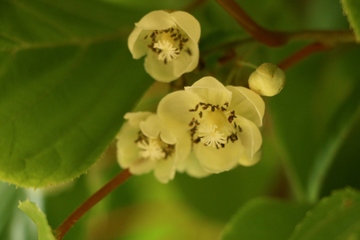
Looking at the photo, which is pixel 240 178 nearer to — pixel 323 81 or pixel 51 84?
pixel 323 81

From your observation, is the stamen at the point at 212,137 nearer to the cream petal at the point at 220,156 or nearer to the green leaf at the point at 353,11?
the cream petal at the point at 220,156

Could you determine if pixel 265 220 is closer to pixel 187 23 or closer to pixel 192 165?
pixel 192 165

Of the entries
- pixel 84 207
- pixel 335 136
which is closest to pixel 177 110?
pixel 84 207

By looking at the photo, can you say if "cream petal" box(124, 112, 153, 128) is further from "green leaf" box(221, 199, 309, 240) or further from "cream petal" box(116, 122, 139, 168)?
"green leaf" box(221, 199, 309, 240)

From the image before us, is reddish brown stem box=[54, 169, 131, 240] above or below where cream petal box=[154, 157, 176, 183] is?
above

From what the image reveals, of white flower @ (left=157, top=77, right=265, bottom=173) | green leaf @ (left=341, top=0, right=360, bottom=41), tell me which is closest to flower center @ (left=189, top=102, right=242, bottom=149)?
white flower @ (left=157, top=77, right=265, bottom=173)

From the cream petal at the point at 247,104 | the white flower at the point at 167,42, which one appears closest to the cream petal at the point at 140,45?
the white flower at the point at 167,42

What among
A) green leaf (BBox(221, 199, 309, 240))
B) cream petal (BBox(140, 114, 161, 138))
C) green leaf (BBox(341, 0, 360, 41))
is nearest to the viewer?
green leaf (BBox(341, 0, 360, 41))
